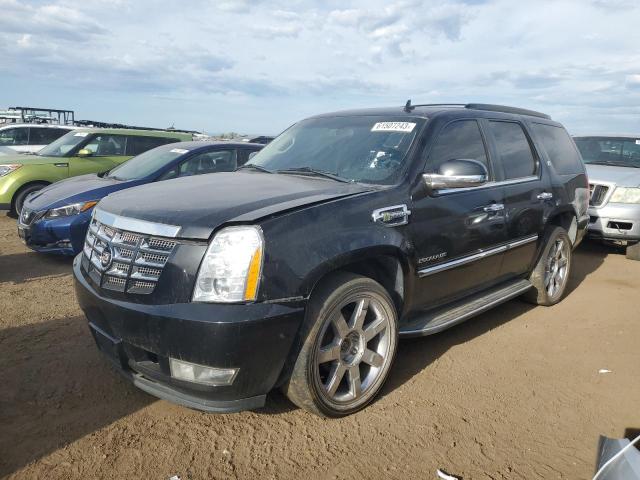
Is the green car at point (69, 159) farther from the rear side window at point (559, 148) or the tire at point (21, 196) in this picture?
the rear side window at point (559, 148)

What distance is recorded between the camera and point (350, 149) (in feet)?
12.4

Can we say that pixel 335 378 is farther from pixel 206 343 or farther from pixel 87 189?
pixel 87 189

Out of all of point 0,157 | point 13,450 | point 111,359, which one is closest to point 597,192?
point 111,359

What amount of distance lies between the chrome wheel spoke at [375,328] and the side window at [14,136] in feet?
42.3

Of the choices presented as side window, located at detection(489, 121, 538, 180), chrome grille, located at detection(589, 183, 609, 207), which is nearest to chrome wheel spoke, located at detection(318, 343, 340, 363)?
side window, located at detection(489, 121, 538, 180)

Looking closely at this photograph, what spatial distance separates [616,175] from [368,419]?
21.7 feet

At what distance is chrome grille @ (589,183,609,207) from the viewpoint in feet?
24.5

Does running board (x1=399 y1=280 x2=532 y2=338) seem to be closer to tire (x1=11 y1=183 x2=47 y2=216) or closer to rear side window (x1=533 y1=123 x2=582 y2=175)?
rear side window (x1=533 y1=123 x2=582 y2=175)

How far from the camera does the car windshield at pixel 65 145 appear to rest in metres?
9.10

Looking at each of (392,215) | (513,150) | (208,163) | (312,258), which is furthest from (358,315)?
(208,163)

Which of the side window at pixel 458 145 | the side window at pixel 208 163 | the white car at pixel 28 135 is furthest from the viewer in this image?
the white car at pixel 28 135

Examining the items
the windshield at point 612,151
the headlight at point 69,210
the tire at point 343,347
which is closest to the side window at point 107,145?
the headlight at point 69,210

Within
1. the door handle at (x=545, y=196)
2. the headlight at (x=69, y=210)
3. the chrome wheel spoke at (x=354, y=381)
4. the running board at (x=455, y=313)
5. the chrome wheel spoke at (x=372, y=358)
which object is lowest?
the chrome wheel spoke at (x=354, y=381)

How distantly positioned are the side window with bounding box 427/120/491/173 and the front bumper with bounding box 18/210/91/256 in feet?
13.7
